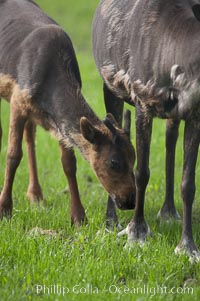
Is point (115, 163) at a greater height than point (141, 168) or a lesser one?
greater

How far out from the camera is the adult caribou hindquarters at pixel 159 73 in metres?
7.13

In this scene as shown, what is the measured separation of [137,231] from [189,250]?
2.42 ft

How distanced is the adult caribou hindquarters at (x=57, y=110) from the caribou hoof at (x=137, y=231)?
28 centimetres

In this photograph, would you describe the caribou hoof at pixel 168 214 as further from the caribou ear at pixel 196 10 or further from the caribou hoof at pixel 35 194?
the caribou ear at pixel 196 10

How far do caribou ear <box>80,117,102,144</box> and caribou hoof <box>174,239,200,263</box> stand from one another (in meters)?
1.23

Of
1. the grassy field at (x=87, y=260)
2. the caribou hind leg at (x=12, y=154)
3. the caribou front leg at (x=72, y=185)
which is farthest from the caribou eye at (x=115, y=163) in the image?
the caribou hind leg at (x=12, y=154)

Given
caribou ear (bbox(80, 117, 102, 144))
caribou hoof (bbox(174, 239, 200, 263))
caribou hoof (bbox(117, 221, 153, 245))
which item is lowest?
caribou hoof (bbox(117, 221, 153, 245))

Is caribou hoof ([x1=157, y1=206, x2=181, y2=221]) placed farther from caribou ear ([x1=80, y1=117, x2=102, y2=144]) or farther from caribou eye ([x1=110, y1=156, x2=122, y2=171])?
caribou ear ([x1=80, y1=117, x2=102, y2=144])

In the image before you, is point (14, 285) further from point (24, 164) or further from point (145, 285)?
point (24, 164)

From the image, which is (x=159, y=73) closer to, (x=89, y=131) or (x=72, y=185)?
(x=89, y=131)

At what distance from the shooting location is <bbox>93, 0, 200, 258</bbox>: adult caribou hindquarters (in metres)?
7.13

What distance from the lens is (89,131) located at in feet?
24.7

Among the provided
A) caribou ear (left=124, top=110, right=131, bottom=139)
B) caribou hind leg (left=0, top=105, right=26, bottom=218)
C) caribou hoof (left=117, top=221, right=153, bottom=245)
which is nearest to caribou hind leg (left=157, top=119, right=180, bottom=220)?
caribou hoof (left=117, top=221, right=153, bottom=245)

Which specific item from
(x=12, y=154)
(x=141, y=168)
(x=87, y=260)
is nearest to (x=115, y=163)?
(x=141, y=168)
